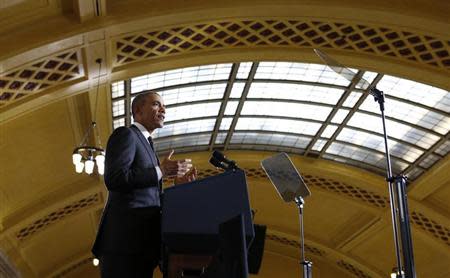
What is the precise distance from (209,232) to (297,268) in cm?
2576

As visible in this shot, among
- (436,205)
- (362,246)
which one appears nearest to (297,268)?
(362,246)

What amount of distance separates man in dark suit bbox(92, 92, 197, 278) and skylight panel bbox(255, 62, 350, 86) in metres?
13.6

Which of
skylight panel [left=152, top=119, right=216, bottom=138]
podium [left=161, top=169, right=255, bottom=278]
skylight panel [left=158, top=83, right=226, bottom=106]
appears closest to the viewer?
podium [left=161, top=169, right=255, bottom=278]

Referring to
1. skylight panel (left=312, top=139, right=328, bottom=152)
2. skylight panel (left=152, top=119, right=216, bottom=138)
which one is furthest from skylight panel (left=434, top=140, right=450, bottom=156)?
skylight panel (left=152, top=119, right=216, bottom=138)

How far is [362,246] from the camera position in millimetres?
26031

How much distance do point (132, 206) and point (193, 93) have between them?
14858 mm

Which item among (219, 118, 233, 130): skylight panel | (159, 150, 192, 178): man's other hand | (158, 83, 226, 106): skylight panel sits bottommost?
(159, 150, 192, 178): man's other hand

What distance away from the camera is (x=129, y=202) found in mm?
4082

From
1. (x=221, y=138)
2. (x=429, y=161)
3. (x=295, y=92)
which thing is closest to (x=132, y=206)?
(x=295, y=92)

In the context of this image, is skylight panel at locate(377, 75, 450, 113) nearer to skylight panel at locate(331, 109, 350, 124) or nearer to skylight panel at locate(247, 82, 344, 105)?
skylight panel at locate(247, 82, 344, 105)

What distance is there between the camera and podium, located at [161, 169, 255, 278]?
3654 mm

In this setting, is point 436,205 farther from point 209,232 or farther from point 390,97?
point 209,232

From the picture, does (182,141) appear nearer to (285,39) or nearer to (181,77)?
(181,77)

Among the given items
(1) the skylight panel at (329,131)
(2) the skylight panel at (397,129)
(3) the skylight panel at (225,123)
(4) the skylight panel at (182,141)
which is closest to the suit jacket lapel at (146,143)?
(2) the skylight panel at (397,129)
